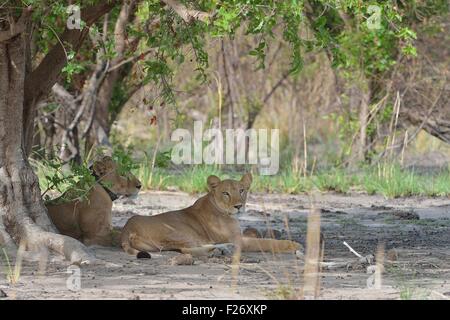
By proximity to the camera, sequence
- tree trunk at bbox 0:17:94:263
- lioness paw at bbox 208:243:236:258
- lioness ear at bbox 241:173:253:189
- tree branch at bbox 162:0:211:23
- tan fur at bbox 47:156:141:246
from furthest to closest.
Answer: lioness ear at bbox 241:173:253:189
tan fur at bbox 47:156:141:246
lioness paw at bbox 208:243:236:258
tree trunk at bbox 0:17:94:263
tree branch at bbox 162:0:211:23

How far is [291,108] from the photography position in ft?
56.8

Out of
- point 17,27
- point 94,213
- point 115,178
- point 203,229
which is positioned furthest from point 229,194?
point 17,27

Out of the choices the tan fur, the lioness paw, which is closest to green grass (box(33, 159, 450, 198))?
the tan fur

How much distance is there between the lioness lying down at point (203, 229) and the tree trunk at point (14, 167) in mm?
666

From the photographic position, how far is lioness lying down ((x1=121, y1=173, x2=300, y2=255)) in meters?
7.88

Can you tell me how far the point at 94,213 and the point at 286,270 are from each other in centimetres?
223

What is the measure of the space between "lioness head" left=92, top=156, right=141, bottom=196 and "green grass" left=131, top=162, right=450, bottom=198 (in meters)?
3.42

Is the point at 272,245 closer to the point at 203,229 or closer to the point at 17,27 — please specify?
the point at 203,229

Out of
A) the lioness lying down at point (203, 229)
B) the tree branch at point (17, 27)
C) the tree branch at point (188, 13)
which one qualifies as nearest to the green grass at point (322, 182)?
the lioness lying down at point (203, 229)

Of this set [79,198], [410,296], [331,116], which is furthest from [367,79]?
[410,296]

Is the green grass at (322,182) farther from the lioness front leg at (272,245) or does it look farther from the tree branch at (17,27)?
the tree branch at (17,27)

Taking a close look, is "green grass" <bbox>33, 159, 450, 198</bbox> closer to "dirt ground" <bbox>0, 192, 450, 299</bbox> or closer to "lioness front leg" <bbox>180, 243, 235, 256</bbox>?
"dirt ground" <bbox>0, 192, 450, 299</bbox>

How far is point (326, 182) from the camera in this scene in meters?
12.4

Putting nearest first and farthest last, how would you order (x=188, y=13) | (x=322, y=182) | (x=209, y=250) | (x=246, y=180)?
(x=188, y=13)
(x=209, y=250)
(x=246, y=180)
(x=322, y=182)
